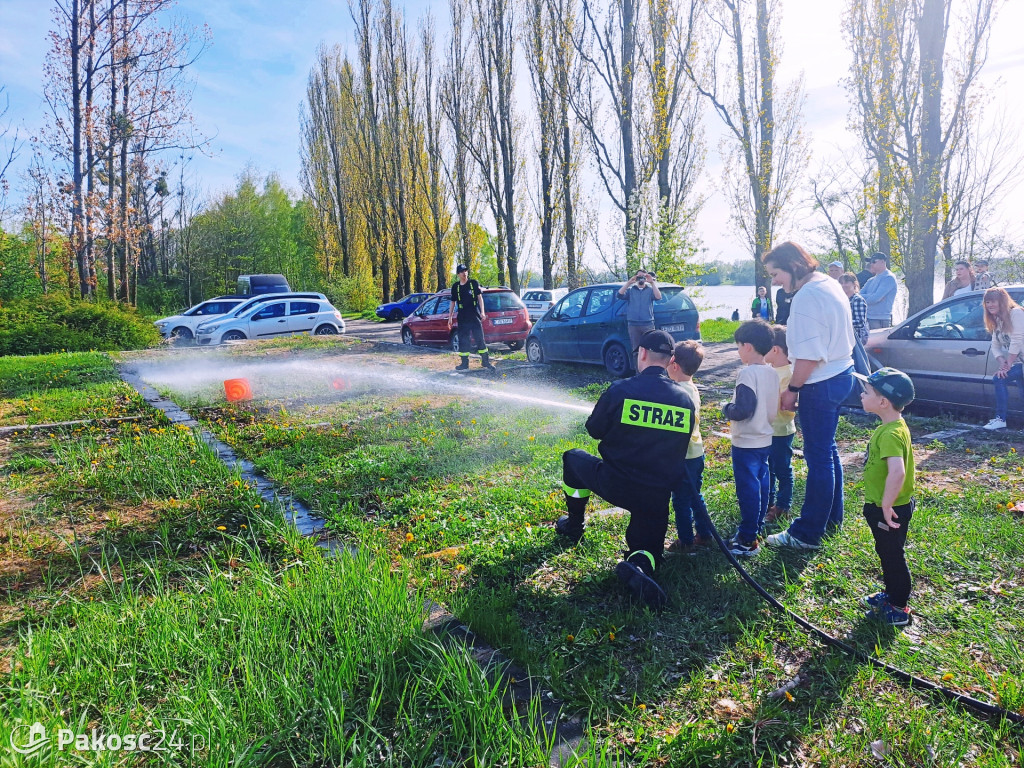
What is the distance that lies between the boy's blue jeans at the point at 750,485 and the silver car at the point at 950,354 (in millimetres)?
5282

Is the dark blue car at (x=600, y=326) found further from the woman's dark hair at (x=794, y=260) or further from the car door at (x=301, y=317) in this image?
the car door at (x=301, y=317)

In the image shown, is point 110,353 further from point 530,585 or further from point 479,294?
point 530,585

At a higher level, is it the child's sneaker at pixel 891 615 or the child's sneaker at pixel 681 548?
the child's sneaker at pixel 681 548

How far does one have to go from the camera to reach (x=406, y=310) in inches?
1340

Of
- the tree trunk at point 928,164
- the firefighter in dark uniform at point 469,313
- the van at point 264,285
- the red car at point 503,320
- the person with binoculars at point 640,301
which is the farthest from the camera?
the van at point 264,285

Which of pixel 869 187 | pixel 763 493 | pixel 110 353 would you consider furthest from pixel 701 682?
pixel 110 353

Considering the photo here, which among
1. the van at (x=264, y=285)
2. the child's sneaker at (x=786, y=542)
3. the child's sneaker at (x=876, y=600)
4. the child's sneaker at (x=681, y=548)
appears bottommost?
the child's sneaker at (x=876, y=600)

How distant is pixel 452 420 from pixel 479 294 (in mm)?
5045

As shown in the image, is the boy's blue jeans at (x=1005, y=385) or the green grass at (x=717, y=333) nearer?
the boy's blue jeans at (x=1005, y=385)

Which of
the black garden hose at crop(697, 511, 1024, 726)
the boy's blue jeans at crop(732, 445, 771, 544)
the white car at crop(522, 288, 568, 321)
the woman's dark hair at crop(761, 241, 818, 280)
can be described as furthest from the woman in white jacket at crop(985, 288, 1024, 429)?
the white car at crop(522, 288, 568, 321)

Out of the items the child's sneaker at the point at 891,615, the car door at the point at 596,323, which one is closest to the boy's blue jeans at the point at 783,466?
the child's sneaker at the point at 891,615

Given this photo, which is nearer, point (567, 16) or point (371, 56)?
point (567, 16)

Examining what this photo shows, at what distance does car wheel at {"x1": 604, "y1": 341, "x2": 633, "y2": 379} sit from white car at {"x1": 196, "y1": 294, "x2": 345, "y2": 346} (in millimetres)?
13730

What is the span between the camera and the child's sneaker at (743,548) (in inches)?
156
